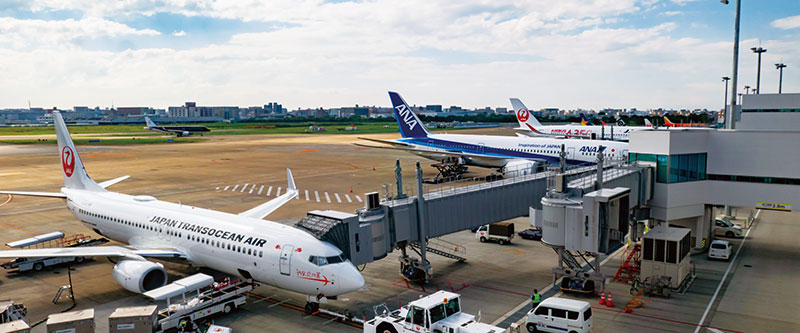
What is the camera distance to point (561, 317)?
869 inches

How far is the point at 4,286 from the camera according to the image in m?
30.0

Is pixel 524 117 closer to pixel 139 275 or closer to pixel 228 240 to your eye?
pixel 228 240

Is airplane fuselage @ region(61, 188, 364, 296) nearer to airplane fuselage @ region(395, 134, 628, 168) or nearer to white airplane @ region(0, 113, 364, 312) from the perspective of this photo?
white airplane @ region(0, 113, 364, 312)

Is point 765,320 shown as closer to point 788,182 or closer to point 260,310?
point 788,182

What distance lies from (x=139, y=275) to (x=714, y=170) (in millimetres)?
36072

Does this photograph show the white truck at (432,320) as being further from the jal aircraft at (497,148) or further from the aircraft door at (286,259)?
the jal aircraft at (497,148)

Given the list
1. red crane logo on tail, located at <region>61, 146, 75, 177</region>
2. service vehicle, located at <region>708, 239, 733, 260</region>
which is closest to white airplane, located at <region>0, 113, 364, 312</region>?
red crane logo on tail, located at <region>61, 146, 75, 177</region>

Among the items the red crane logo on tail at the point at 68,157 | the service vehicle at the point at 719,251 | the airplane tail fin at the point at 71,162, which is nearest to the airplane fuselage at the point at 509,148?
the service vehicle at the point at 719,251

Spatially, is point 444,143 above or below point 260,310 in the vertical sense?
above

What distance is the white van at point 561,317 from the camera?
21.7 m

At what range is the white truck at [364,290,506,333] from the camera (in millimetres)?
20031

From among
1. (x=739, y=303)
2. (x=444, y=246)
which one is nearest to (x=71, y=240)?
(x=444, y=246)

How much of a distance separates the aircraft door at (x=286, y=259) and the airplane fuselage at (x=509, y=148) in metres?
41.2

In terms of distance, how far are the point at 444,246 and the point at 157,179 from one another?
2004 inches
